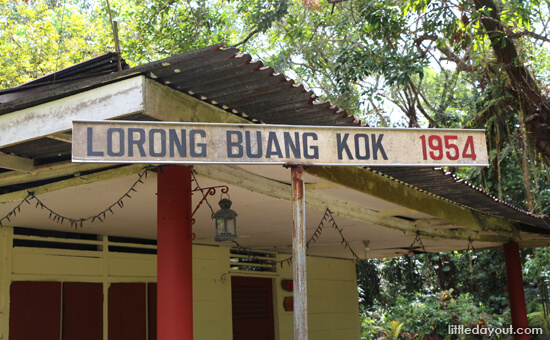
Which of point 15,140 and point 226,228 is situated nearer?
point 15,140

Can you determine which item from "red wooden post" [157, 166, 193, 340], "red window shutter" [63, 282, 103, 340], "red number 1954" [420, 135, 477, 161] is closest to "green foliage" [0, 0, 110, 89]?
Answer: "red window shutter" [63, 282, 103, 340]

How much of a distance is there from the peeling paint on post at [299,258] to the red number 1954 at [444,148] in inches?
28.1

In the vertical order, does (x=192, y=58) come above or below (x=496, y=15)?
below

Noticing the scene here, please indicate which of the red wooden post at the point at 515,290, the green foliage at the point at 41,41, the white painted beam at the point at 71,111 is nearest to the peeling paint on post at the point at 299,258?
the white painted beam at the point at 71,111

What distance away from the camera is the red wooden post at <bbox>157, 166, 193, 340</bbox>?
14.0 feet

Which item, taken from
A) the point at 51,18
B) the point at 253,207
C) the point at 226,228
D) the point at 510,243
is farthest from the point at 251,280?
the point at 51,18

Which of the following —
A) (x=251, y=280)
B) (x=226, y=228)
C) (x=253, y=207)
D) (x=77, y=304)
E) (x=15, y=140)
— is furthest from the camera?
(x=251, y=280)

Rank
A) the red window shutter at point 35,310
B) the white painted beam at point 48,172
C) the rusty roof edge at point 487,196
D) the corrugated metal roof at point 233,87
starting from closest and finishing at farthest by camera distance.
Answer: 1. the corrugated metal roof at point 233,87
2. the white painted beam at point 48,172
3. the rusty roof edge at point 487,196
4. the red window shutter at point 35,310

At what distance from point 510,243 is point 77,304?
8.54 meters

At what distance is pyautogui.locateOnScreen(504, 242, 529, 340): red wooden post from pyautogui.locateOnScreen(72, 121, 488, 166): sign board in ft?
31.2

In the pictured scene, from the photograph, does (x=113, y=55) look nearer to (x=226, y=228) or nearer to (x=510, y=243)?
(x=226, y=228)

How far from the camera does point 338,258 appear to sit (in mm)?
13922

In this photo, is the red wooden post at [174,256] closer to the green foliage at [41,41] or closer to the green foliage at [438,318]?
the green foliage at [438,318]

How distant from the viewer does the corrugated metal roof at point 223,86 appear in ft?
11.9
